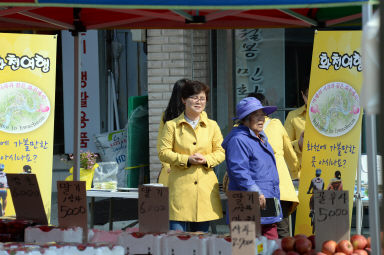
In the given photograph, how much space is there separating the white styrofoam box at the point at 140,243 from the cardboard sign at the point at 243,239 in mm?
612

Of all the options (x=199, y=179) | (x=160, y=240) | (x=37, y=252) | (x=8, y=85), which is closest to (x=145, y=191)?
(x=160, y=240)

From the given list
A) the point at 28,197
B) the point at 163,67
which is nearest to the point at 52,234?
the point at 28,197

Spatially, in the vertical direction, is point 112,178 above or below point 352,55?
below

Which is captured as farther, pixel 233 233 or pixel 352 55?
pixel 352 55

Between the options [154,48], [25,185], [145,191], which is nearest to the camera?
[145,191]

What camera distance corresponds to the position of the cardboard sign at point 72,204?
4.26m

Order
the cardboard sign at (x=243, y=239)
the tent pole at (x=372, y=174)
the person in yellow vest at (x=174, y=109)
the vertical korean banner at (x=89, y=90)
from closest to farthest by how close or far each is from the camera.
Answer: the cardboard sign at (x=243, y=239) → the tent pole at (x=372, y=174) → the person in yellow vest at (x=174, y=109) → the vertical korean banner at (x=89, y=90)

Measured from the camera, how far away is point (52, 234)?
14.0 ft

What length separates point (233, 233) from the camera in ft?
11.4

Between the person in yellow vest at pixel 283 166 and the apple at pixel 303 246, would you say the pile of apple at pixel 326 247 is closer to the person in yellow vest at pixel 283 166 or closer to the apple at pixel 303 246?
the apple at pixel 303 246

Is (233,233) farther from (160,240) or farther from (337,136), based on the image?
(337,136)

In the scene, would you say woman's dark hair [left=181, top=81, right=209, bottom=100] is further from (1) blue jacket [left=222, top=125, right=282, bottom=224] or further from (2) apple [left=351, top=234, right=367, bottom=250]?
(2) apple [left=351, top=234, right=367, bottom=250]

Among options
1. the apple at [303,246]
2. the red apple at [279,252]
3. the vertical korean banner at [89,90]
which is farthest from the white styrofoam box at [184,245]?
A: the vertical korean banner at [89,90]

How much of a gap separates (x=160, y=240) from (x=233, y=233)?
0.61 m
